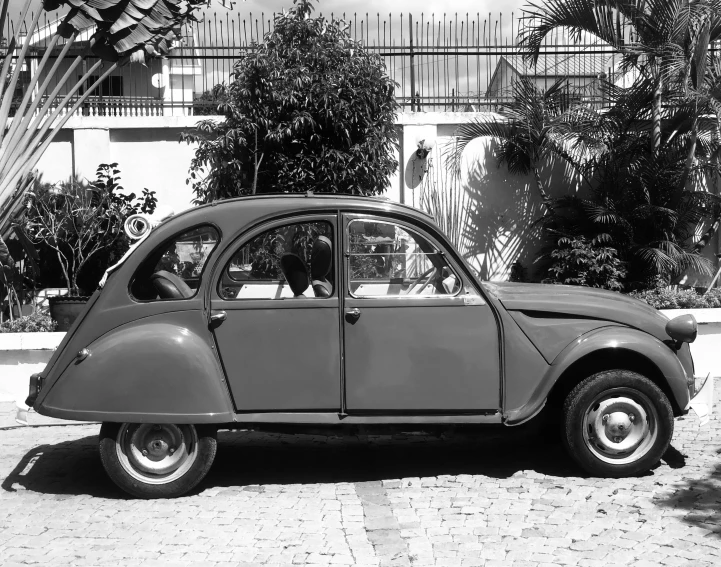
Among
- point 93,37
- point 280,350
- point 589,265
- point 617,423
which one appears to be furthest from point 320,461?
point 589,265

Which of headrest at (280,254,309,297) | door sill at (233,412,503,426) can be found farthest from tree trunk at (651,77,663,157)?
headrest at (280,254,309,297)

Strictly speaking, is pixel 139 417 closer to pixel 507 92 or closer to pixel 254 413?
pixel 254 413

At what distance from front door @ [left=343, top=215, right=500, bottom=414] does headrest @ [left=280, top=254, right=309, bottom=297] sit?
29 centimetres

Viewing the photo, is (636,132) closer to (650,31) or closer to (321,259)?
(650,31)

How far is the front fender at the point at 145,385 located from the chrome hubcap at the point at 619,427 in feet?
7.80

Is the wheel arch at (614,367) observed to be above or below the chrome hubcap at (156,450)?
above

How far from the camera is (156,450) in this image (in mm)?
5551

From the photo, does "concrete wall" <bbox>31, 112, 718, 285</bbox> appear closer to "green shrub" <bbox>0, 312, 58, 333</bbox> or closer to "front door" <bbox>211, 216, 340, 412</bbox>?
"green shrub" <bbox>0, 312, 58, 333</bbox>

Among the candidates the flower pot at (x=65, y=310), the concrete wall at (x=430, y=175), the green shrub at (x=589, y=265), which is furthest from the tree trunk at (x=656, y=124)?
the flower pot at (x=65, y=310)

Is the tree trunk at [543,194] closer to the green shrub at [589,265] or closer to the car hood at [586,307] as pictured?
the green shrub at [589,265]

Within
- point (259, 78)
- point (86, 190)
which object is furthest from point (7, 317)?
point (259, 78)

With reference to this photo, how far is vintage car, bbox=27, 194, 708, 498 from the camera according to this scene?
17.8 feet

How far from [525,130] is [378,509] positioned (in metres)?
7.94

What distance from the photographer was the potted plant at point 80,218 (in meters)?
10.7
